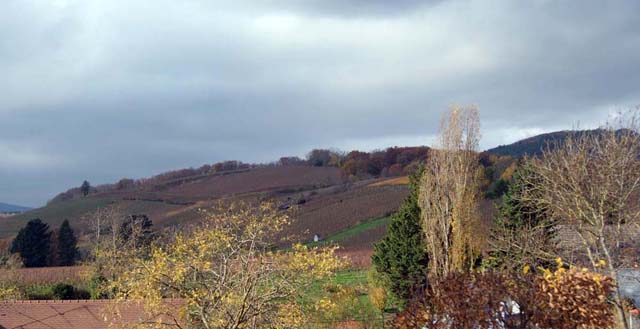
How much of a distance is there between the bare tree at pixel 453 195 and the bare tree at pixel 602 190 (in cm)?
484

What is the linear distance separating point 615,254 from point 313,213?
43730 millimetres

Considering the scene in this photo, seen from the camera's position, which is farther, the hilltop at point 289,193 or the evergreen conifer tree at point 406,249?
the hilltop at point 289,193

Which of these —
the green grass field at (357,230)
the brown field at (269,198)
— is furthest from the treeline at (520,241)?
the green grass field at (357,230)

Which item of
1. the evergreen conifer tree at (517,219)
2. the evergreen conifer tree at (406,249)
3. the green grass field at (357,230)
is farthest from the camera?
the green grass field at (357,230)

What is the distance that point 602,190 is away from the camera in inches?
566

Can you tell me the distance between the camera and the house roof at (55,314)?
17781 mm

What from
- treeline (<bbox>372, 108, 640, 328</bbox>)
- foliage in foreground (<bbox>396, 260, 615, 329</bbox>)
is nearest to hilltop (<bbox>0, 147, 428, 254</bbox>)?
treeline (<bbox>372, 108, 640, 328</bbox>)

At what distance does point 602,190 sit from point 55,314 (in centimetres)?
1569

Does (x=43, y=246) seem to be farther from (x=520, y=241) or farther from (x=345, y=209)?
(x=520, y=241)

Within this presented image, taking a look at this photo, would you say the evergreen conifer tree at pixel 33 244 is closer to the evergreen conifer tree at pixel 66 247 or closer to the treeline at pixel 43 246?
the treeline at pixel 43 246

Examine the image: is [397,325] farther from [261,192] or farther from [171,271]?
[261,192]

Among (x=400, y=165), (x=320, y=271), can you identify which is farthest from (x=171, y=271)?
(x=400, y=165)

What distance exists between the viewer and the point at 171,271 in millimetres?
10734

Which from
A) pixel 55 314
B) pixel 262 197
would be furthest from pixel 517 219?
pixel 262 197
